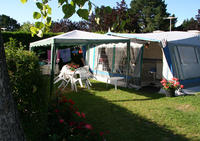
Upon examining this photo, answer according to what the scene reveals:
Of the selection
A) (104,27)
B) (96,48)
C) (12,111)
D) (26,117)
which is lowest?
(26,117)

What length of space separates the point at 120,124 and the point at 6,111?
8.86ft

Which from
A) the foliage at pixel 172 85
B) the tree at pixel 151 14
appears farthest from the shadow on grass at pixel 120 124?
the tree at pixel 151 14

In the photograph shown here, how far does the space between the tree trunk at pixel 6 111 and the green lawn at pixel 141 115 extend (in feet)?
5.30

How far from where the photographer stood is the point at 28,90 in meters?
2.55

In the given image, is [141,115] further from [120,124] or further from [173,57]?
[173,57]

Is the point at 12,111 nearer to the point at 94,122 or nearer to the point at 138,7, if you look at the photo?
the point at 94,122

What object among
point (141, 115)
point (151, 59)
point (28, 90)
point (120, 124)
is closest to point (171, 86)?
point (141, 115)

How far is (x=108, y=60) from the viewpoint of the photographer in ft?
28.5

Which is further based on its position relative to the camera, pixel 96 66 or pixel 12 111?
pixel 96 66

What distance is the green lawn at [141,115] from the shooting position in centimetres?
342

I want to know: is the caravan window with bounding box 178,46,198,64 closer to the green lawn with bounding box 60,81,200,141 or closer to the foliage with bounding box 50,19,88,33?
the green lawn with bounding box 60,81,200,141

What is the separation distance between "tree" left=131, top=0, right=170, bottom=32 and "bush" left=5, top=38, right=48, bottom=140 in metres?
33.3

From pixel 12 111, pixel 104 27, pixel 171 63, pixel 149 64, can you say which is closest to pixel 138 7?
pixel 104 27

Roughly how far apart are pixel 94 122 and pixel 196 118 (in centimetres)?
221
